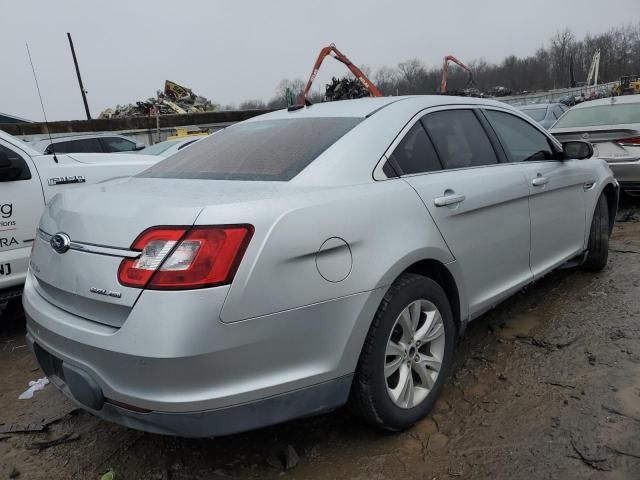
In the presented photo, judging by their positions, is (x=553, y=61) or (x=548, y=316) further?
(x=553, y=61)

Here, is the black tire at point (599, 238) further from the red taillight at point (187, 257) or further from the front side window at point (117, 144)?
the front side window at point (117, 144)

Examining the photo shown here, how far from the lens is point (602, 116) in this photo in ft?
23.6

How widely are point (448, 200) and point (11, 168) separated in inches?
131

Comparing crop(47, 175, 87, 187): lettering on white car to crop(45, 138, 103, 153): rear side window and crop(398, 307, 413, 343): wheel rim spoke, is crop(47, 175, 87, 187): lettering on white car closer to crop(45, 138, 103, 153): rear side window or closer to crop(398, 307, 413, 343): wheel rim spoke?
crop(398, 307, 413, 343): wheel rim spoke

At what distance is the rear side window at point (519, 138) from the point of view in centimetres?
332

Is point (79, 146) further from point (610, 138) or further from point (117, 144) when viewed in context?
point (610, 138)

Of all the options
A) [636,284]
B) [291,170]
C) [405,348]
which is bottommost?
[636,284]

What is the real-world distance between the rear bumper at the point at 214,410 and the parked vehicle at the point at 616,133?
5.79 metres

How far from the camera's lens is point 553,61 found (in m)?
92.2

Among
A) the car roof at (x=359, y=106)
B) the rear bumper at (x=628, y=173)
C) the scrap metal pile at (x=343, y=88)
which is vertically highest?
the scrap metal pile at (x=343, y=88)

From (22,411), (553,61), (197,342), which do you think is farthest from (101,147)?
(553,61)

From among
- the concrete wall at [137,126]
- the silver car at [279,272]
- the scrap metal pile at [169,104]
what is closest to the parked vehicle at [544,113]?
the silver car at [279,272]

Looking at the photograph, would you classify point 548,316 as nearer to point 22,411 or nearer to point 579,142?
point 579,142

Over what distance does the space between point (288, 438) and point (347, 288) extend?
92 centimetres
